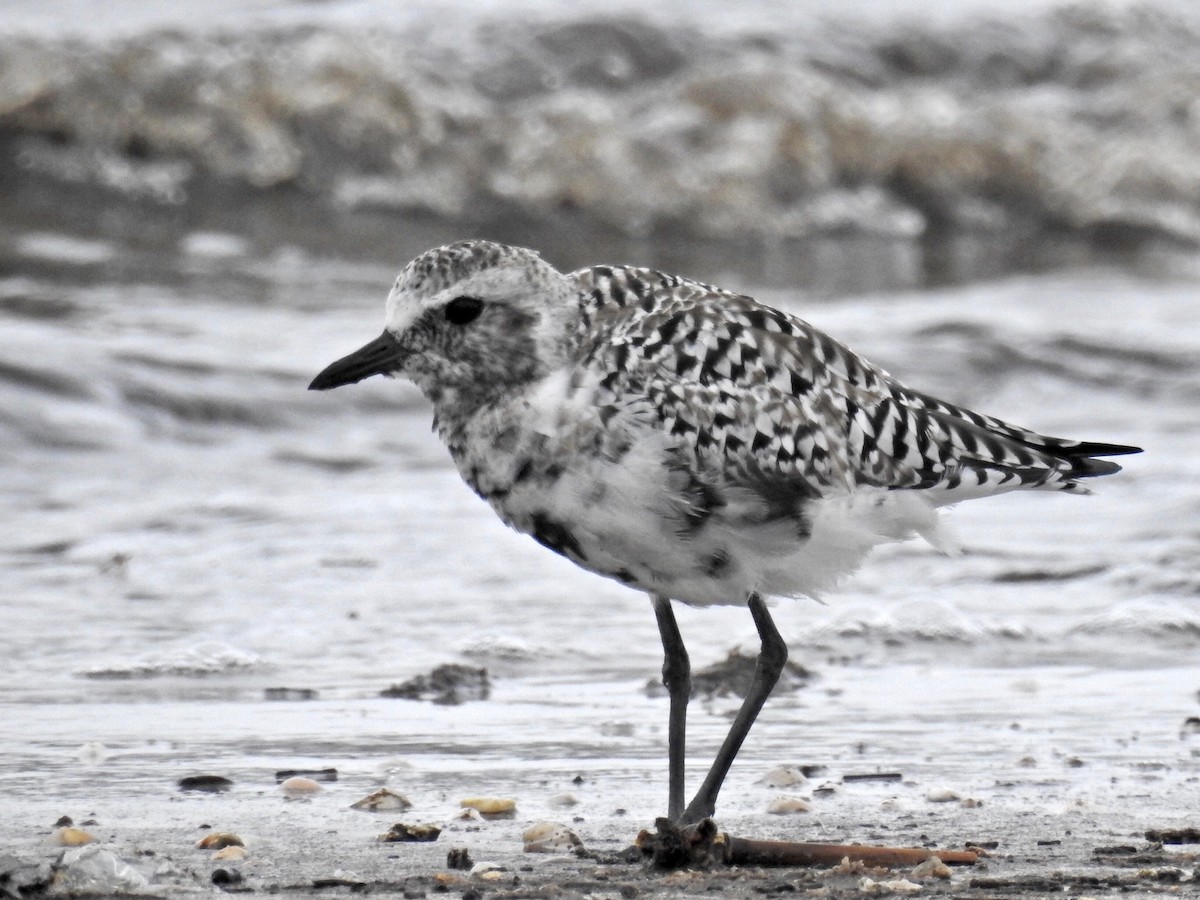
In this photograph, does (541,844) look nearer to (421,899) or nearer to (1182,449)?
(421,899)

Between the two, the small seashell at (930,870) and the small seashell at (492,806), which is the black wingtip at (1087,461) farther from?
the small seashell at (492,806)

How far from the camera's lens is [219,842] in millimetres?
A: 4082

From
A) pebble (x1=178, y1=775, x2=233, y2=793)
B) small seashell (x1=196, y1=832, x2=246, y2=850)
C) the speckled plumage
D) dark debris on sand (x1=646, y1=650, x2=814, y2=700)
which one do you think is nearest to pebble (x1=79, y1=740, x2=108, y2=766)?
pebble (x1=178, y1=775, x2=233, y2=793)

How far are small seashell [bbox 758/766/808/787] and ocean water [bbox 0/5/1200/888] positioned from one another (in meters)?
0.07

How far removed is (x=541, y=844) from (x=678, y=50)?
44.8 ft

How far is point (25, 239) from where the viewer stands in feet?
45.2

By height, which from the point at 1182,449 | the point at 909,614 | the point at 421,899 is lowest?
the point at 421,899

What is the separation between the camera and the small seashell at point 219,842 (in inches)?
160

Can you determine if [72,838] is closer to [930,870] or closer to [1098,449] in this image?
[930,870]

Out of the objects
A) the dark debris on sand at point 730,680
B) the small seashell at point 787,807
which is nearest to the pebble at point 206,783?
the small seashell at point 787,807

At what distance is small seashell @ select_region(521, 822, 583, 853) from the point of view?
13.5ft

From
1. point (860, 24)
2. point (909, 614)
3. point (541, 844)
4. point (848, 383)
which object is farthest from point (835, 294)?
point (541, 844)

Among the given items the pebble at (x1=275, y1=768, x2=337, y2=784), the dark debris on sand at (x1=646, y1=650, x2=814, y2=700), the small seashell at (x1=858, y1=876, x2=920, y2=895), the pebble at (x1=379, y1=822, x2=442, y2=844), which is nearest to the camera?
the small seashell at (x1=858, y1=876, x2=920, y2=895)

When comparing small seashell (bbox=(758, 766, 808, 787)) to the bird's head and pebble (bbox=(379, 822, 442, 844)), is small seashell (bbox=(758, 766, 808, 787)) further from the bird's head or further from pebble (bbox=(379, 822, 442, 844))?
the bird's head
